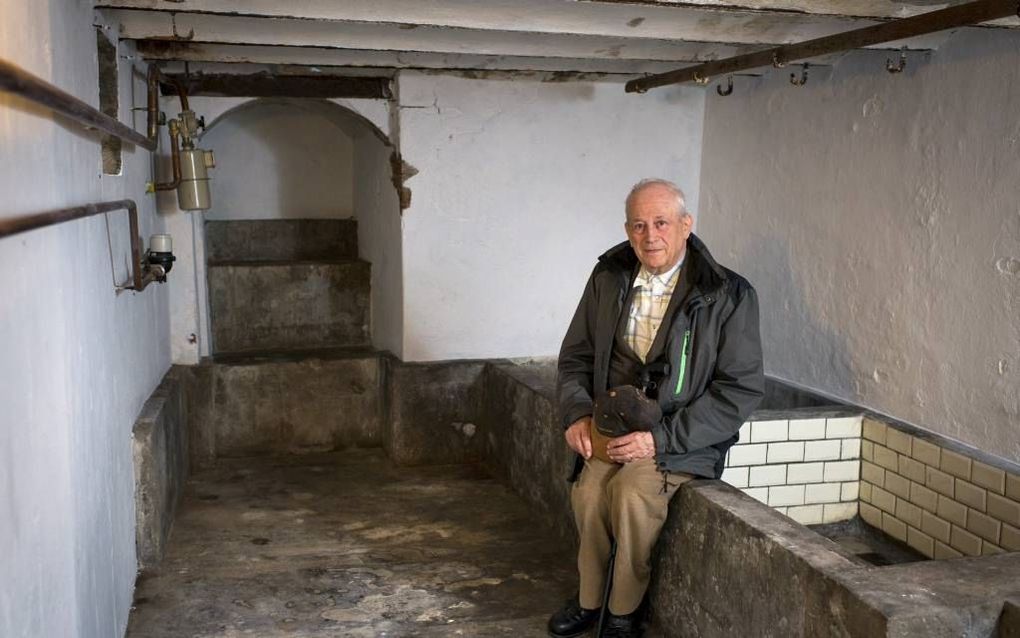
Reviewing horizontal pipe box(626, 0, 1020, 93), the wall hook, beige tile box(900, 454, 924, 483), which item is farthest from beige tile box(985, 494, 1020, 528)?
the wall hook

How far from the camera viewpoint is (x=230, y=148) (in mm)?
6359

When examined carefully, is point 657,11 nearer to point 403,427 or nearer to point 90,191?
point 90,191

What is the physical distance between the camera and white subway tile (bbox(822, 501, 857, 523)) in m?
3.78

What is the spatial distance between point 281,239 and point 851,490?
418 centimetres

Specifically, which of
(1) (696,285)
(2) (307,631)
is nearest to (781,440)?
(1) (696,285)

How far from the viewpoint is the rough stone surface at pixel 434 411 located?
5227mm

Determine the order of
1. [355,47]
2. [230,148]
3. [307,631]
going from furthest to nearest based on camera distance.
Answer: [230,148]
[355,47]
[307,631]

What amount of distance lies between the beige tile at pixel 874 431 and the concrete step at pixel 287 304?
337cm

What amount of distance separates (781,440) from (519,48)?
203 cm

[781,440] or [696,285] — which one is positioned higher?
[696,285]

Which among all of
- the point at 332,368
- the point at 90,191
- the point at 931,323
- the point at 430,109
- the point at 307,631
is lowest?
the point at 307,631

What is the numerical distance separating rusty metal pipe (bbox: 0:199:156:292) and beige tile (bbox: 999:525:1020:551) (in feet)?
9.77

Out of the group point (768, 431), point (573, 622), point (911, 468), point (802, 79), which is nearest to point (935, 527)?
point (911, 468)

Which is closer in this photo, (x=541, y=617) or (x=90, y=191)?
(x=90, y=191)
